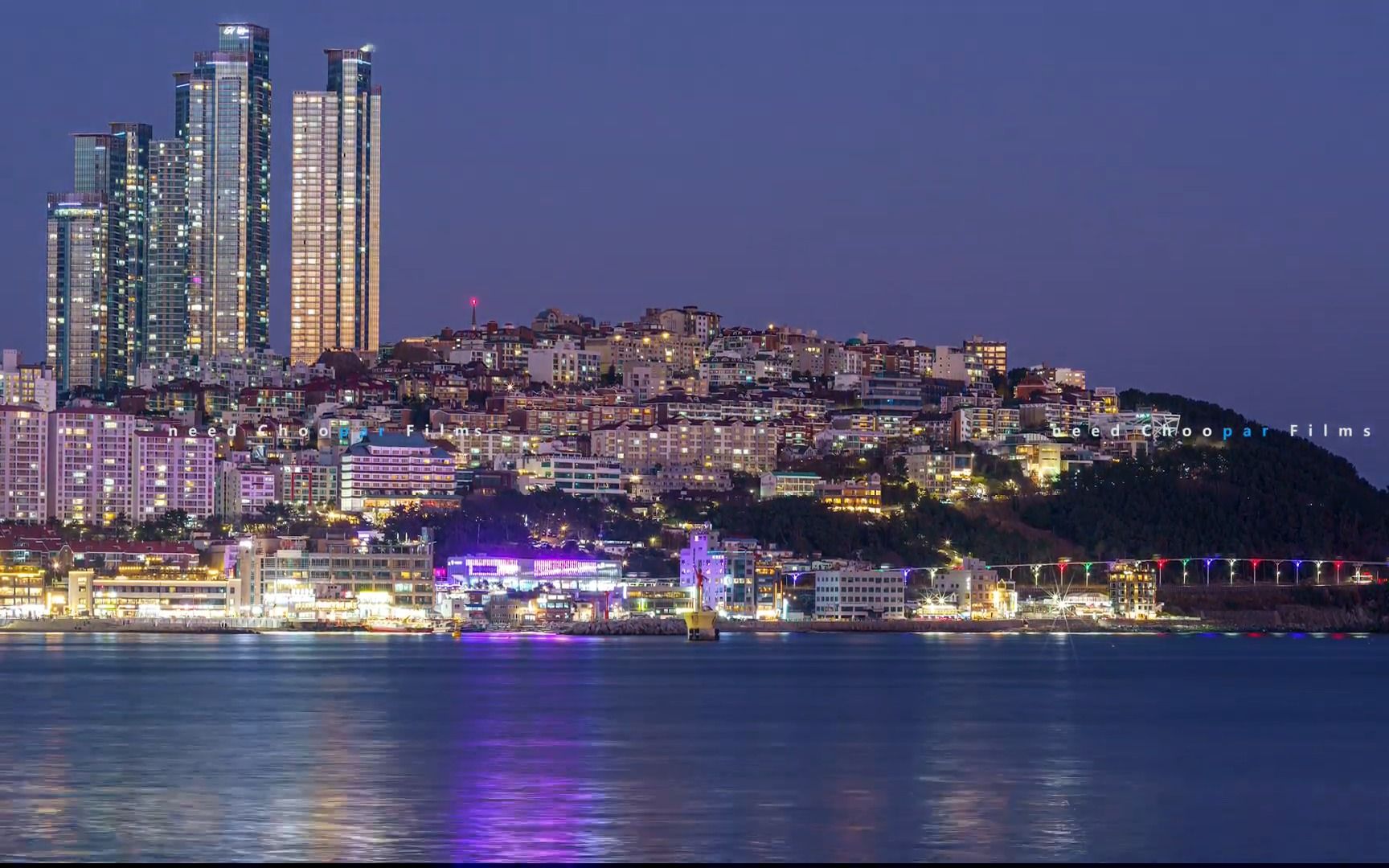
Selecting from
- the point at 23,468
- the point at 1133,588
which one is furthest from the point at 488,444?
the point at 1133,588

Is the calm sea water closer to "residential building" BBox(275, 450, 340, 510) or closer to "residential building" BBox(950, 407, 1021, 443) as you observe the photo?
"residential building" BBox(275, 450, 340, 510)

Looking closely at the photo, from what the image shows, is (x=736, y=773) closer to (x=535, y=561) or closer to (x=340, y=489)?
(x=535, y=561)

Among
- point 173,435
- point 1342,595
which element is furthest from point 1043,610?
point 173,435

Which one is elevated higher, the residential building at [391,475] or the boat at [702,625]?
the residential building at [391,475]

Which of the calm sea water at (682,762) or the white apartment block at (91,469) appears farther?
the white apartment block at (91,469)

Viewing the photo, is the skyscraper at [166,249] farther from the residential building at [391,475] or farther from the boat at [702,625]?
the boat at [702,625]

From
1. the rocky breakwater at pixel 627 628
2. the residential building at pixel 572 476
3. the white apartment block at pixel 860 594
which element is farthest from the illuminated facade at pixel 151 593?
the white apartment block at pixel 860 594

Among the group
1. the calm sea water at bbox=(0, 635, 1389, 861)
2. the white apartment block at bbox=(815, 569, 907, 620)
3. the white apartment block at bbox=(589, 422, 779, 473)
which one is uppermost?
the white apartment block at bbox=(589, 422, 779, 473)

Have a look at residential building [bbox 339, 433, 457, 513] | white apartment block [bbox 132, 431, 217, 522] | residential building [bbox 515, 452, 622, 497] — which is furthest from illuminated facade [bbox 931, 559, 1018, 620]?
white apartment block [bbox 132, 431, 217, 522]
